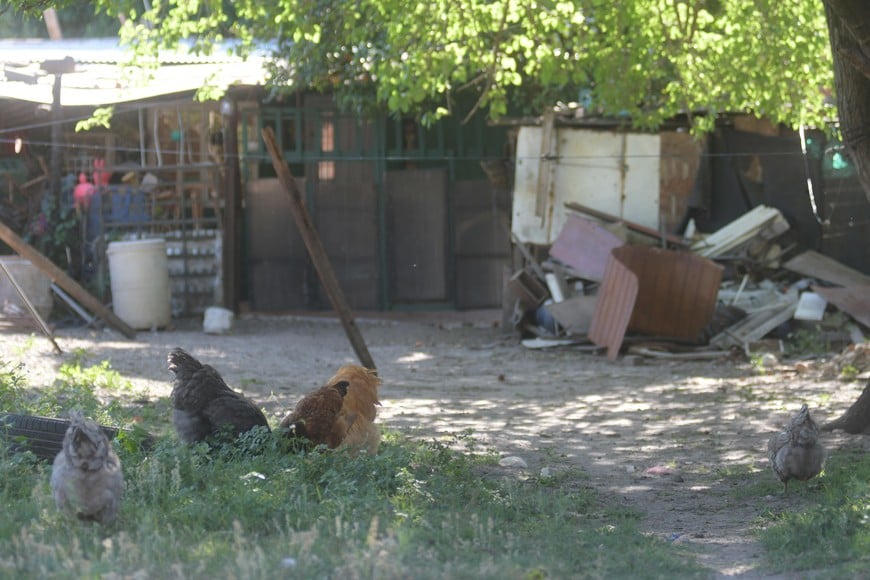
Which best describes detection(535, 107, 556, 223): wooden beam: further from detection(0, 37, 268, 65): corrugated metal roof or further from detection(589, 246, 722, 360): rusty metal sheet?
detection(0, 37, 268, 65): corrugated metal roof

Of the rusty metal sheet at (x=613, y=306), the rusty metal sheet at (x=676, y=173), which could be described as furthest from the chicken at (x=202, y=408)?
the rusty metal sheet at (x=676, y=173)

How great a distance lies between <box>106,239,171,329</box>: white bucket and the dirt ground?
394 millimetres

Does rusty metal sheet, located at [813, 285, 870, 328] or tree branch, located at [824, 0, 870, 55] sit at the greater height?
tree branch, located at [824, 0, 870, 55]

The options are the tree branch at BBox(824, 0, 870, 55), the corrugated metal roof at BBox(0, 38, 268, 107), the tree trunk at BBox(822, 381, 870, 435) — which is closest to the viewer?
the tree branch at BBox(824, 0, 870, 55)

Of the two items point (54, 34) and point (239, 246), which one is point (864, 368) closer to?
point (239, 246)

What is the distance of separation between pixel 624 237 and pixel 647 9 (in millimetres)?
3850

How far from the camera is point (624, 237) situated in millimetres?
15680

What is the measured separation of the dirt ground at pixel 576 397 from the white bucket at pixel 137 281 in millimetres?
394

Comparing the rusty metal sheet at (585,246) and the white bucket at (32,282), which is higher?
the rusty metal sheet at (585,246)

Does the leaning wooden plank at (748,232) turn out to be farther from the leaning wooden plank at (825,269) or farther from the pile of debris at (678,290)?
the leaning wooden plank at (825,269)

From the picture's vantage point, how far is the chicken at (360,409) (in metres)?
7.65

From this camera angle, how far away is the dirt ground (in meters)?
7.69

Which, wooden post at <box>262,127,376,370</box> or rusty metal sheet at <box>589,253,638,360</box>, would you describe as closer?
wooden post at <box>262,127,376,370</box>

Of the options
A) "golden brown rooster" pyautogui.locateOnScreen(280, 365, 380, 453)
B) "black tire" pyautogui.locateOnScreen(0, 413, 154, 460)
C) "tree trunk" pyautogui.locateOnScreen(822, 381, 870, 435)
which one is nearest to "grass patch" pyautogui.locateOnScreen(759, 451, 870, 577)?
"tree trunk" pyautogui.locateOnScreen(822, 381, 870, 435)
